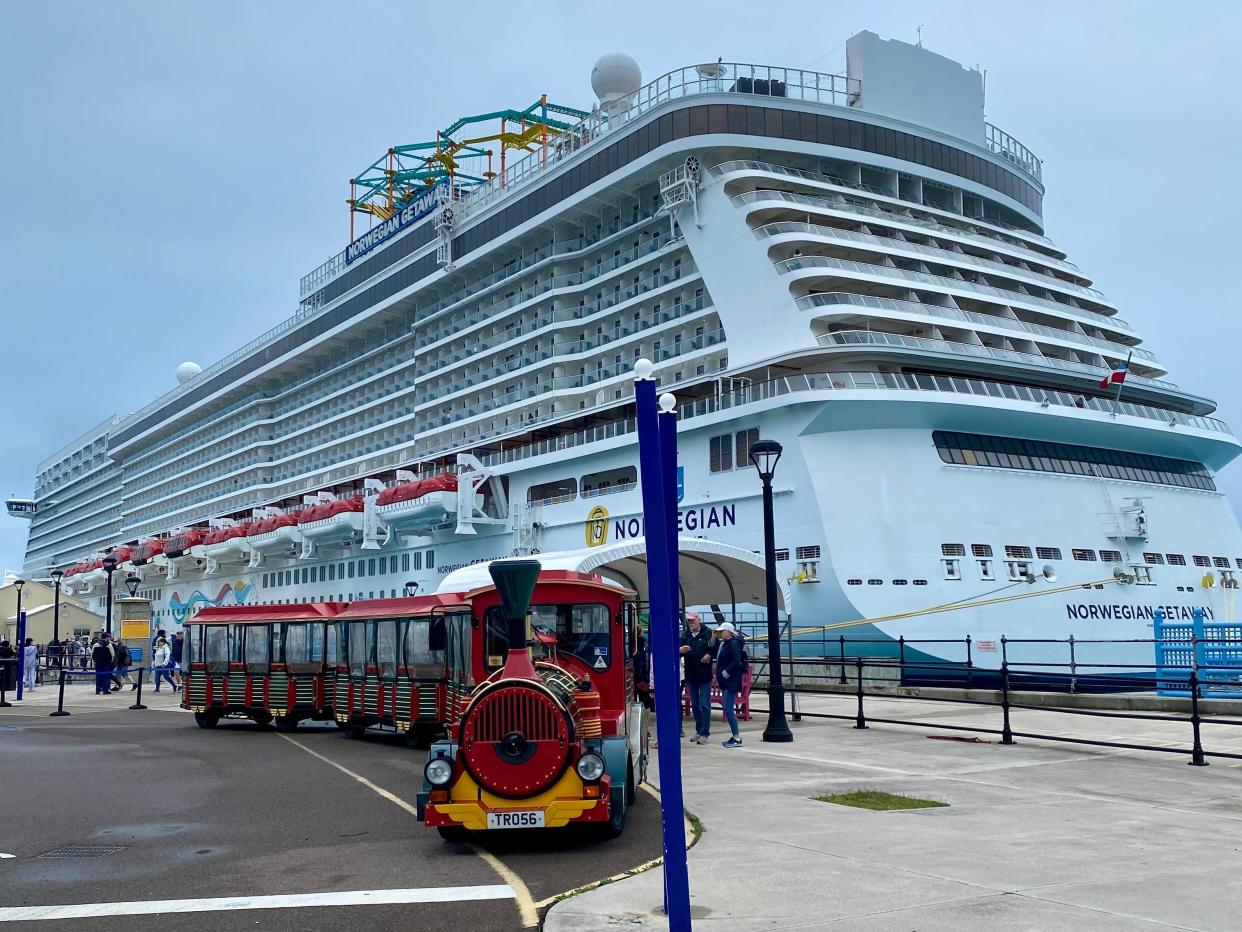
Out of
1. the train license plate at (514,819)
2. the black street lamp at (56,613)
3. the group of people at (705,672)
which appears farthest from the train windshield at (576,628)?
the black street lamp at (56,613)

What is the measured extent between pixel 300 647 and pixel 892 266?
1890 cm

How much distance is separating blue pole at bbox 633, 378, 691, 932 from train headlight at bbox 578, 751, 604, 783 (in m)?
3.98

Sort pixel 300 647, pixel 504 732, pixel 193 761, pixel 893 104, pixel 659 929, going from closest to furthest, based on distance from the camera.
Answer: pixel 659 929, pixel 504 732, pixel 193 761, pixel 300 647, pixel 893 104

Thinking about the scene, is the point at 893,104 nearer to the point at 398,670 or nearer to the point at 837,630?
the point at 837,630

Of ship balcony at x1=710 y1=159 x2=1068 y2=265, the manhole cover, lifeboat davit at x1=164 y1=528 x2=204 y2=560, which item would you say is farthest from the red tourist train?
lifeboat davit at x1=164 y1=528 x2=204 y2=560

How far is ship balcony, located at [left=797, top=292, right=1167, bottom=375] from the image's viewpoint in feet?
95.2

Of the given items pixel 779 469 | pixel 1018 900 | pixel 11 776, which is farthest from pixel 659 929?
pixel 779 469

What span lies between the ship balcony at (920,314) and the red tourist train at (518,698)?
1513 cm

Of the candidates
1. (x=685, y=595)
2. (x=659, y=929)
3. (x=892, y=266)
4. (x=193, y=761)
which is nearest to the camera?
(x=659, y=929)

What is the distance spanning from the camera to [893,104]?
37062 millimetres

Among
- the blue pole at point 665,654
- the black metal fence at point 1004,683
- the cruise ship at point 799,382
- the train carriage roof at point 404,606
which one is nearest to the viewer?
the blue pole at point 665,654

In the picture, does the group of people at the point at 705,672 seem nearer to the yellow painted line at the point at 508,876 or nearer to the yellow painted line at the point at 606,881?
the yellow painted line at the point at 508,876

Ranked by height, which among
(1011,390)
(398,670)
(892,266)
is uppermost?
(892,266)

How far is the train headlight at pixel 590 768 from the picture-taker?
8.74 m
